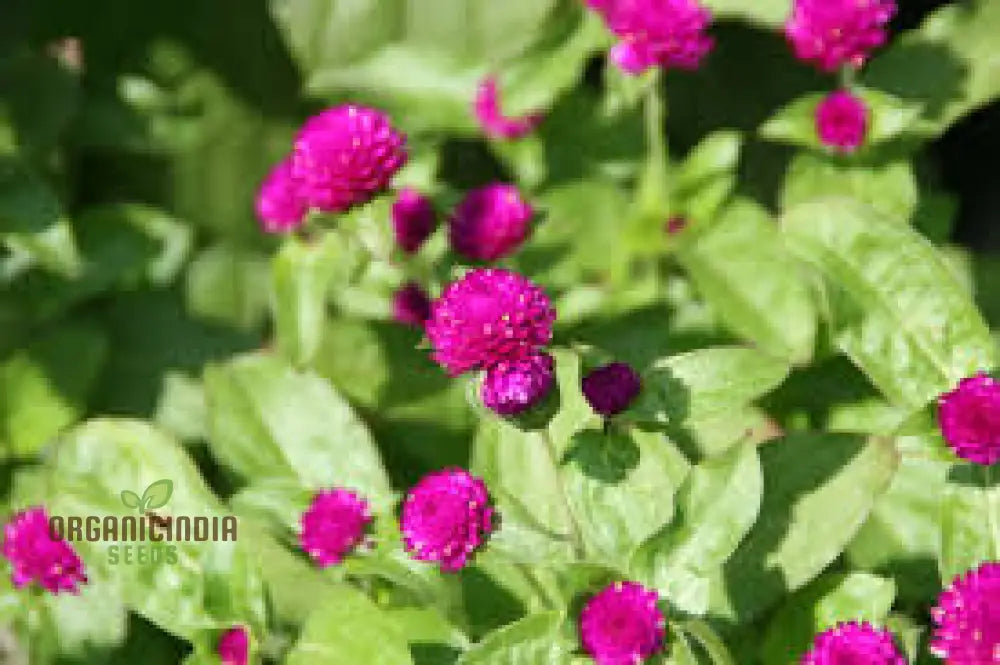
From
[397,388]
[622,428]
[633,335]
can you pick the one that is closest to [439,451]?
[397,388]

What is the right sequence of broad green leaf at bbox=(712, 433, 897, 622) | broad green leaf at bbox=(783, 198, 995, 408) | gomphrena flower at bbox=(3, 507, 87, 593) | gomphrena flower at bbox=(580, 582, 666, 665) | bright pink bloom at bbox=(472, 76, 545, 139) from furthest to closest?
bright pink bloom at bbox=(472, 76, 545, 139) < gomphrena flower at bbox=(3, 507, 87, 593) < broad green leaf at bbox=(783, 198, 995, 408) < broad green leaf at bbox=(712, 433, 897, 622) < gomphrena flower at bbox=(580, 582, 666, 665)

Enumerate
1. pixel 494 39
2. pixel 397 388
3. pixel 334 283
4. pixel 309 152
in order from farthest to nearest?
pixel 494 39, pixel 397 388, pixel 334 283, pixel 309 152

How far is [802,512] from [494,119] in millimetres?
982

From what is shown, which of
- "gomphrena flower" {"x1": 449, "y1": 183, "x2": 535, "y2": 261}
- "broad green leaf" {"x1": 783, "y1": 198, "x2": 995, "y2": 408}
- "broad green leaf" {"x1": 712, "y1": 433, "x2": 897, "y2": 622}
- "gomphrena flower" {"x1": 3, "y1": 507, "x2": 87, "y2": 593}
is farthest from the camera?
"gomphrena flower" {"x1": 449, "y1": 183, "x2": 535, "y2": 261}

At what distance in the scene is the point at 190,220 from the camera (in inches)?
124

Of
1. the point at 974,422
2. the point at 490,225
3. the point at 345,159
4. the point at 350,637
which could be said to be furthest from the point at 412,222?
the point at 974,422

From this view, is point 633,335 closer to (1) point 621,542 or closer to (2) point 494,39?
(1) point 621,542

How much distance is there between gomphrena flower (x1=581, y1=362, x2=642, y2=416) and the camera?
1.73m

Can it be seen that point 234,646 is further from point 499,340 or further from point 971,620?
point 971,620

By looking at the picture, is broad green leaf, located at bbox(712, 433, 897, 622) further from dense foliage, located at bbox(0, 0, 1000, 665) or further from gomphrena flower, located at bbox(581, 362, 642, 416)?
gomphrena flower, located at bbox(581, 362, 642, 416)

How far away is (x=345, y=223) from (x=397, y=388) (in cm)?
46

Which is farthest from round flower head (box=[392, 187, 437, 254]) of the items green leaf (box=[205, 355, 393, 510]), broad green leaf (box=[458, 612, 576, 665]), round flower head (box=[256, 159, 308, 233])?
broad green leaf (box=[458, 612, 576, 665])

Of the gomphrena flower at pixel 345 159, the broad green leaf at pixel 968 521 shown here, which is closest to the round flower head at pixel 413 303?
the gomphrena flower at pixel 345 159

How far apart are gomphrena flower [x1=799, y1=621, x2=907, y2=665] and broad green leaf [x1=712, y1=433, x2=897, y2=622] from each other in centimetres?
20
